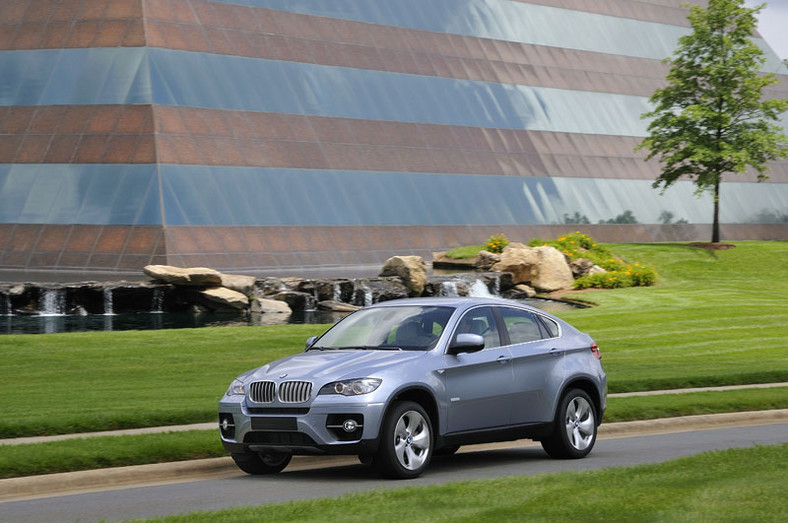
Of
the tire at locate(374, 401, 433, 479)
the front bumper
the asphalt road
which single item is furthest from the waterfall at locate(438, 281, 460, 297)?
the front bumper

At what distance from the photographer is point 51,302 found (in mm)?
29578

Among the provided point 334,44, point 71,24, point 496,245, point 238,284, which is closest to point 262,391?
point 238,284

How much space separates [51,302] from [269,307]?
5702 mm

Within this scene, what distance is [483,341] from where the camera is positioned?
11.5 metres

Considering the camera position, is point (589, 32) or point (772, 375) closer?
point (772, 375)

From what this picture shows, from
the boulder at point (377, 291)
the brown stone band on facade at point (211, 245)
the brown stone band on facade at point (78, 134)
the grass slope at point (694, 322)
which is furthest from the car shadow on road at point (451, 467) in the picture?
the brown stone band on facade at point (78, 134)

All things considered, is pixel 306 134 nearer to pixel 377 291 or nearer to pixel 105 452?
pixel 377 291

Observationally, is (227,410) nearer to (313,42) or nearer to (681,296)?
(681,296)

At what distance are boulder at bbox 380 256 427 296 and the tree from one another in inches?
713

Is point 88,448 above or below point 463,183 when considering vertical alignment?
below

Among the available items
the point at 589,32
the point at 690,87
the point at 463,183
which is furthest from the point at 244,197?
the point at 589,32

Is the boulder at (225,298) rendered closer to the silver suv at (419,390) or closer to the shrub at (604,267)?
the shrub at (604,267)

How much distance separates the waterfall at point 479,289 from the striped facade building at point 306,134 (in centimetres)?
609

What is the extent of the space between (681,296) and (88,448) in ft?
87.1
